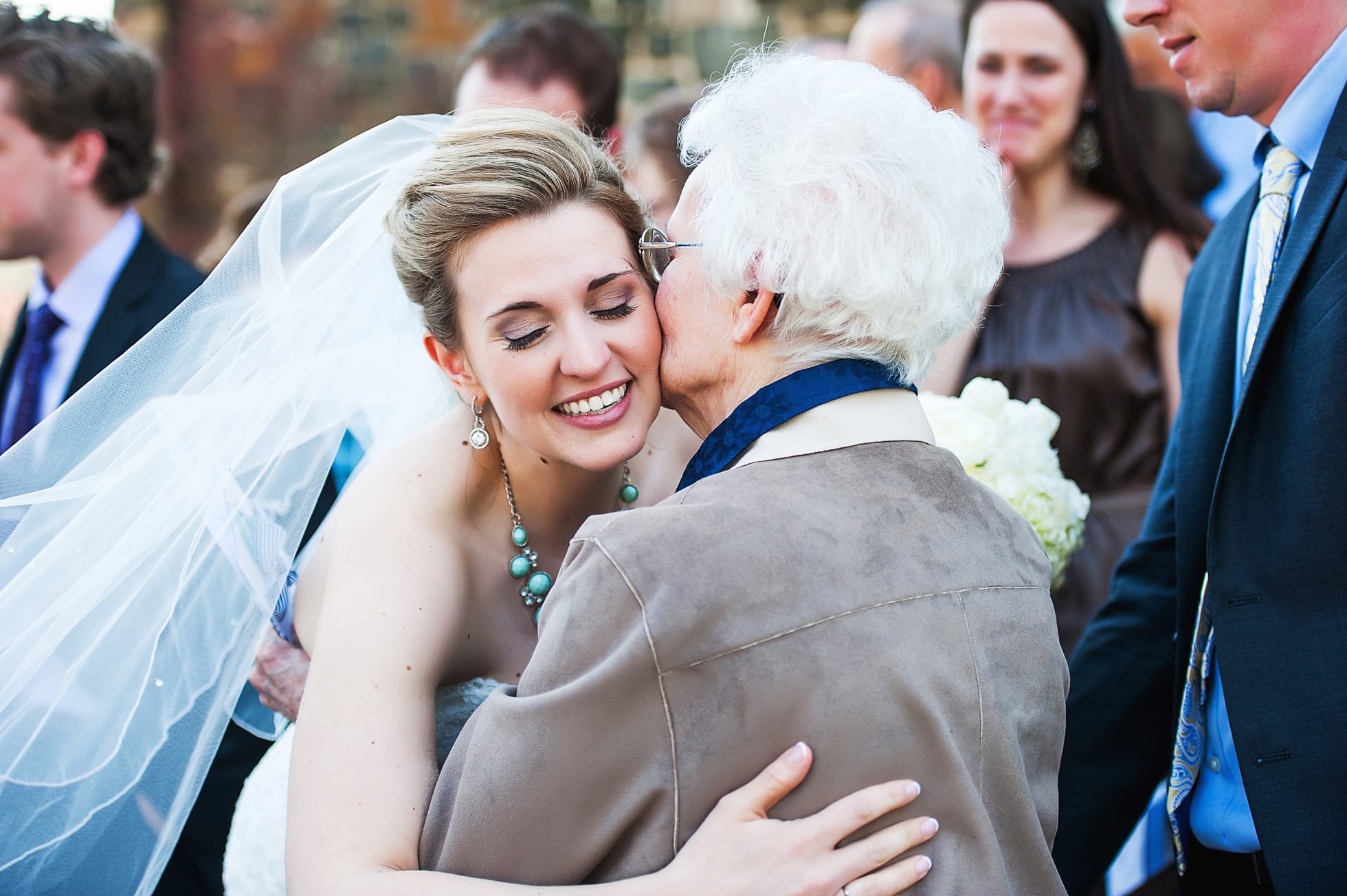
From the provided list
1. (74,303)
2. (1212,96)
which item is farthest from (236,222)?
(1212,96)

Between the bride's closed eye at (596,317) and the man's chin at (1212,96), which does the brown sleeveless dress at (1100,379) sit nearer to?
the man's chin at (1212,96)

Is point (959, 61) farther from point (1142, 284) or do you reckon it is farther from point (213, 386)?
point (213, 386)

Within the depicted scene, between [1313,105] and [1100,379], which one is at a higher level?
[1313,105]

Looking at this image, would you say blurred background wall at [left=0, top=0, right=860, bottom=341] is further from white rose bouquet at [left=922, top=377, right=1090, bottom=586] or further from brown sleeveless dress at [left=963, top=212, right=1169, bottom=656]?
white rose bouquet at [left=922, top=377, right=1090, bottom=586]

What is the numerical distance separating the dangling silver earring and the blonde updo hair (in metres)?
0.15

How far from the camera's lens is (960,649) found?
5.77 ft

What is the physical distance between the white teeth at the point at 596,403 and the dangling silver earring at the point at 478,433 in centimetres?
23

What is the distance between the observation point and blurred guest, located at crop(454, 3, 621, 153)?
4504mm

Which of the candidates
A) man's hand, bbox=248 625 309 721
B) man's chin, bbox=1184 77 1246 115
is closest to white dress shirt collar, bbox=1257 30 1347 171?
man's chin, bbox=1184 77 1246 115

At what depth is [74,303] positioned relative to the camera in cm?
394

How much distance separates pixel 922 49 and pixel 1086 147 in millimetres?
1242

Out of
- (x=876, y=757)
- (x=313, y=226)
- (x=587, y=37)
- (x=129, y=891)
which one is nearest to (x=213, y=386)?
(x=313, y=226)

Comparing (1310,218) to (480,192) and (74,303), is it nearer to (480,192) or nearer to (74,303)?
(480,192)

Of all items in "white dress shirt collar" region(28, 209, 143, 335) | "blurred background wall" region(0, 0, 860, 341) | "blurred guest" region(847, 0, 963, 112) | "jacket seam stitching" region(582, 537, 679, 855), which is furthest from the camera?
"blurred background wall" region(0, 0, 860, 341)
